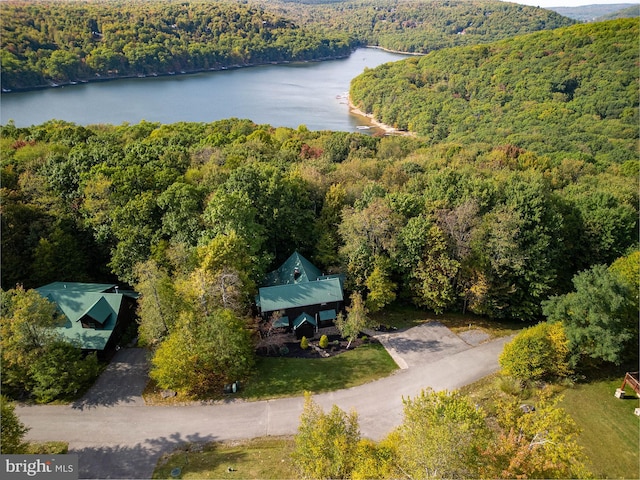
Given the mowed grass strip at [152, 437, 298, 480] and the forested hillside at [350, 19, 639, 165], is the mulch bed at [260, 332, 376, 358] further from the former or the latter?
the forested hillside at [350, 19, 639, 165]

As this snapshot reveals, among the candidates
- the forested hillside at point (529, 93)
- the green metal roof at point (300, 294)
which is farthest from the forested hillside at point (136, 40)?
the green metal roof at point (300, 294)

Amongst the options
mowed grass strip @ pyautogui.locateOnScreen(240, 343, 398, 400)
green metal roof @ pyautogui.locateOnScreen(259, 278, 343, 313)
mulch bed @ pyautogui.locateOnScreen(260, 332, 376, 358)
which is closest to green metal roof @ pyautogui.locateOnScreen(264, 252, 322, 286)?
green metal roof @ pyautogui.locateOnScreen(259, 278, 343, 313)

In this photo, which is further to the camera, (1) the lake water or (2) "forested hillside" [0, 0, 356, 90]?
(2) "forested hillside" [0, 0, 356, 90]

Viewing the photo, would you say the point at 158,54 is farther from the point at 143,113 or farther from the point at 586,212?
the point at 586,212

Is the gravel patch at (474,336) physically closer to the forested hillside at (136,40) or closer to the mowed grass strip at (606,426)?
the mowed grass strip at (606,426)

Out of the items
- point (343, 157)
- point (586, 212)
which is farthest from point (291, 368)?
point (343, 157)

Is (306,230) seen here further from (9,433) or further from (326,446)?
(9,433)

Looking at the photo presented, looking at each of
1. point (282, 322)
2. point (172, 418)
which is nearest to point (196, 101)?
point (282, 322)
